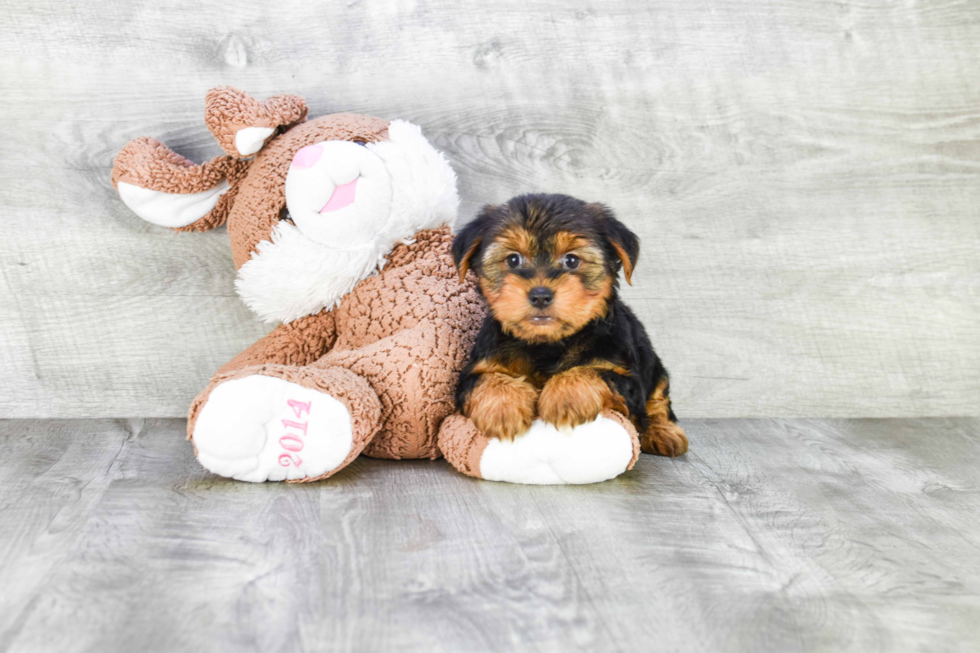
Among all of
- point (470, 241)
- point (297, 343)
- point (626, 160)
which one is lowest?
point (297, 343)

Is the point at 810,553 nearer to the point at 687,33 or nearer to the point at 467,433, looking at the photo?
the point at 467,433

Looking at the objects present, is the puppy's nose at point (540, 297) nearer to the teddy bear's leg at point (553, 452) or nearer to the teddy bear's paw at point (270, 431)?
the teddy bear's leg at point (553, 452)

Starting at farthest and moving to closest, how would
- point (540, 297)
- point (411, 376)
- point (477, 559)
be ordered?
point (411, 376), point (540, 297), point (477, 559)

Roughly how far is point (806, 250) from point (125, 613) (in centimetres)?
245

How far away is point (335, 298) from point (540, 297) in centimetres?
77

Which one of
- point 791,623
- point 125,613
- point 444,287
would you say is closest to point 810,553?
point 791,623

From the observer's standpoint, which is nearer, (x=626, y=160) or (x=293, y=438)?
(x=293, y=438)

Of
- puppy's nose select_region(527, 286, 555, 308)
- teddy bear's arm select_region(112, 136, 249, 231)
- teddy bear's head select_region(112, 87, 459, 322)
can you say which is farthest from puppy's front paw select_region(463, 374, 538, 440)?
teddy bear's arm select_region(112, 136, 249, 231)

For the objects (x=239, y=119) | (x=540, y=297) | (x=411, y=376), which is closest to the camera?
(x=540, y=297)

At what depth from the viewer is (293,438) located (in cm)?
182

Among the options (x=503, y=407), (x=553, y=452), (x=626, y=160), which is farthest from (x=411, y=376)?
(x=626, y=160)

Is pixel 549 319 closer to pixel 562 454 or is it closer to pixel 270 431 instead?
pixel 562 454

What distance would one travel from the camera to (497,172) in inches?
106

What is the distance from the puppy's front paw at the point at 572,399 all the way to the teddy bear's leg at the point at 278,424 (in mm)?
445
